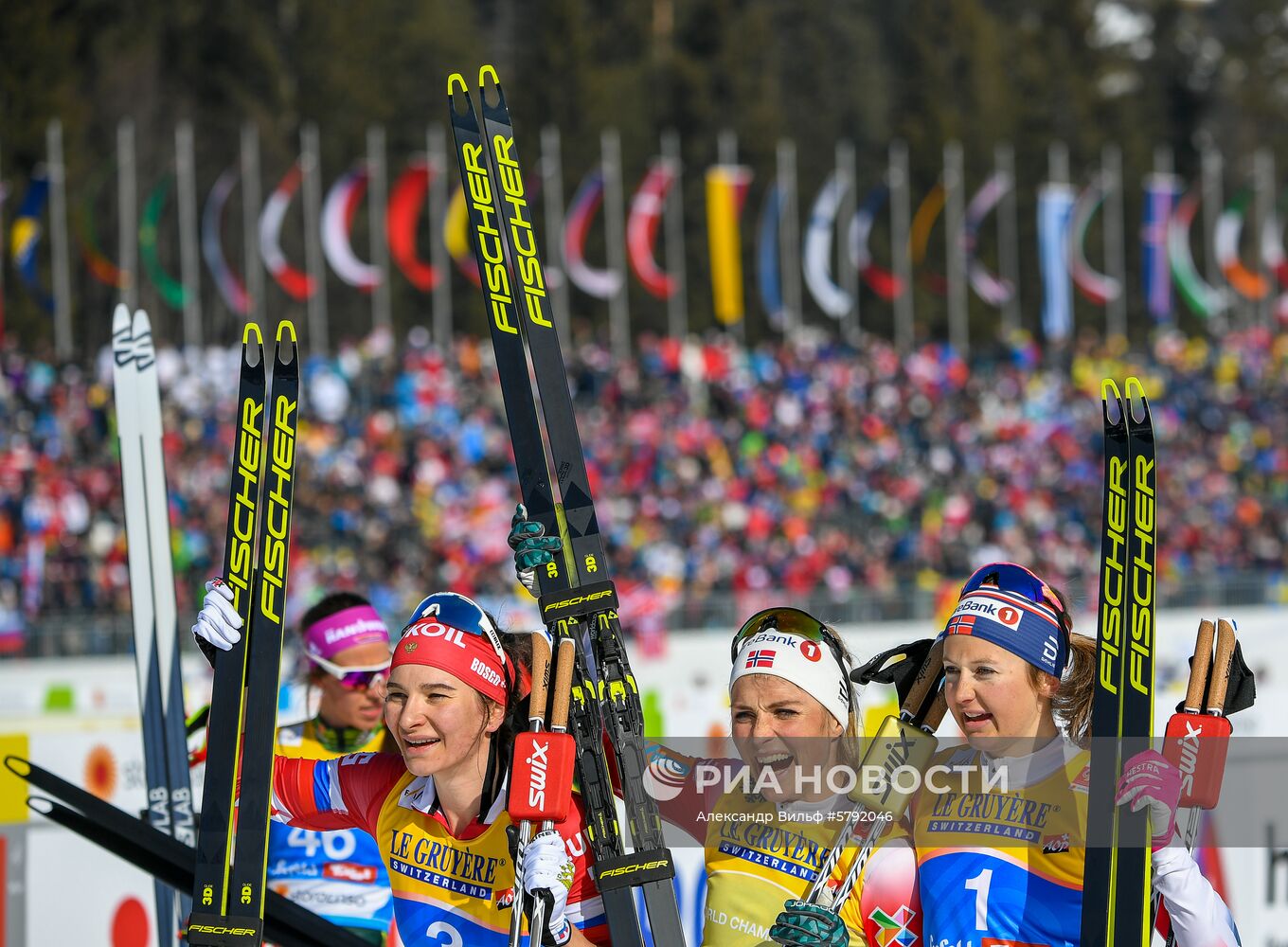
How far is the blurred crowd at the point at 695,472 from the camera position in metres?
19.4

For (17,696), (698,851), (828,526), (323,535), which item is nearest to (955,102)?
(828,526)

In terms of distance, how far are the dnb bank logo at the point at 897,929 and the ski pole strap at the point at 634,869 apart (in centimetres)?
53

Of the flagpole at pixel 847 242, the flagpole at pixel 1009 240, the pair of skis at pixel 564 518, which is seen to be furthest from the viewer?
the flagpole at pixel 1009 240

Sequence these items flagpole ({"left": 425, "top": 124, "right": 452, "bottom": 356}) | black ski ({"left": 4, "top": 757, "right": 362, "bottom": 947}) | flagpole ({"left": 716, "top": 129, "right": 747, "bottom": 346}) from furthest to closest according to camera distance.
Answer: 1. flagpole ({"left": 716, "top": 129, "right": 747, "bottom": 346})
2. flagpole ({"left": 425, "top": 124, "right": 452, "bottom": 356})
3. black ski ({"left": 4, "top": 757, "right": 362, "bottom": 947})

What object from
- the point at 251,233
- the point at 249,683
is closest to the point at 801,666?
the point at 249,683

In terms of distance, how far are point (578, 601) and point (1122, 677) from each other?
1337 millimetres

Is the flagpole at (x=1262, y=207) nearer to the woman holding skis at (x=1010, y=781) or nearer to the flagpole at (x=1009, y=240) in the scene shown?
the flagpole at (x=1009, y=240)

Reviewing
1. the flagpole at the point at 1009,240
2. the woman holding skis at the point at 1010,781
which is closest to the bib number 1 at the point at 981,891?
the woman holding skis at the point at 1010,781

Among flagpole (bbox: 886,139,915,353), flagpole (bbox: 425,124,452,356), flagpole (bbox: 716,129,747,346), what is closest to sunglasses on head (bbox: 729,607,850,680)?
flagpole (bbox: 425,124,452,356)

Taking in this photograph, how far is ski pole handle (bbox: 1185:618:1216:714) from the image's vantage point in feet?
12.7

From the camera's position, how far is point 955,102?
49.8m

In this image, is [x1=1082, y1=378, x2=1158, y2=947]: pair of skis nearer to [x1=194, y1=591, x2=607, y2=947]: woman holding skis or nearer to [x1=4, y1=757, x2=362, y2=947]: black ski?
[x1=194, y1=591, x2=607, y2=947]: woman holding skis

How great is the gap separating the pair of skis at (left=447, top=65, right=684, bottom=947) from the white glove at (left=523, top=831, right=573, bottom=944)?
26 cm

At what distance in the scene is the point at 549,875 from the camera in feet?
13.1
